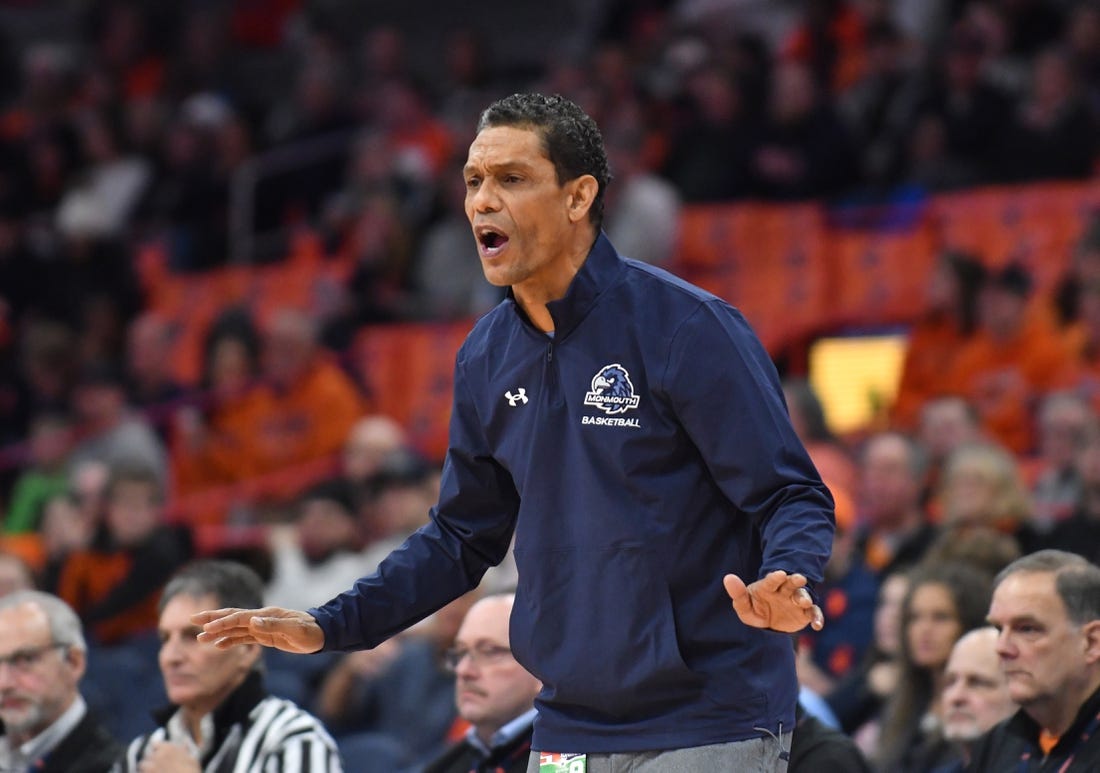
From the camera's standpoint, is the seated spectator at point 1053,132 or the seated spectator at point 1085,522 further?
the seated spectator at point 1053,132

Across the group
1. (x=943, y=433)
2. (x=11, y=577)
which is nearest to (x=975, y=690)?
(x=943, y=433)

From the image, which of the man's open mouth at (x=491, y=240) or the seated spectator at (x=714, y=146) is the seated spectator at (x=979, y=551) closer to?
the man's open mouth at (x=491, y=240)

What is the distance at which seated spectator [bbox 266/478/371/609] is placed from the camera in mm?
9008

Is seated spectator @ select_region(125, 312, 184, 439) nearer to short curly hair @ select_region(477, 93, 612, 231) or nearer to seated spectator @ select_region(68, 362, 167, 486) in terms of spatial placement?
seated spectator @ select_region(68, 362, 167, 486)

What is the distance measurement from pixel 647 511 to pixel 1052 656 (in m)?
1.68

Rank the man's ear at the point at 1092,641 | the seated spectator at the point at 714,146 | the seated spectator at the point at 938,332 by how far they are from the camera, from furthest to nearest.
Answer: the seated spectator at the point at 714,146, the seated spectator at the point at 938,332, the man's ear at the point at 1092,641

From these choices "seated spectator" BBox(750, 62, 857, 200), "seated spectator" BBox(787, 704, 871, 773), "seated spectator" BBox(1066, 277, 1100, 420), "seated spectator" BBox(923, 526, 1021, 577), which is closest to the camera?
"seated spectator" BBox(787, 704, 871, 773)

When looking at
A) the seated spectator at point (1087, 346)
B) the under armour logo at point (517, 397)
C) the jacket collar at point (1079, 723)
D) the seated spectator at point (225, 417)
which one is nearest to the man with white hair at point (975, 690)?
the jacket collar at point (1079, 723)

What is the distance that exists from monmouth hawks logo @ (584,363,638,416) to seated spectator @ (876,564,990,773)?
9.30 feet

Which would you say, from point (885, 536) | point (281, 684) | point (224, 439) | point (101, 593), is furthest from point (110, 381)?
point (885, 536)

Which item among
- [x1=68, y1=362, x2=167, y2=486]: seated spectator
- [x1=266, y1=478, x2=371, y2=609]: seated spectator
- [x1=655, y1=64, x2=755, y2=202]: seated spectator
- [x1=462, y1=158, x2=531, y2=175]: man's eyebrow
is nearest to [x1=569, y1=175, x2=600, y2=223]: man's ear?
[x1=462, y1=158, x2=531, y2=175]: man's eyebrow

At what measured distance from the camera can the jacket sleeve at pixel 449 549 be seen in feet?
12.3

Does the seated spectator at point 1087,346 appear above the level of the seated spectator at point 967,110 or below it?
below

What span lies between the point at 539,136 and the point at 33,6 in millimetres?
14910
